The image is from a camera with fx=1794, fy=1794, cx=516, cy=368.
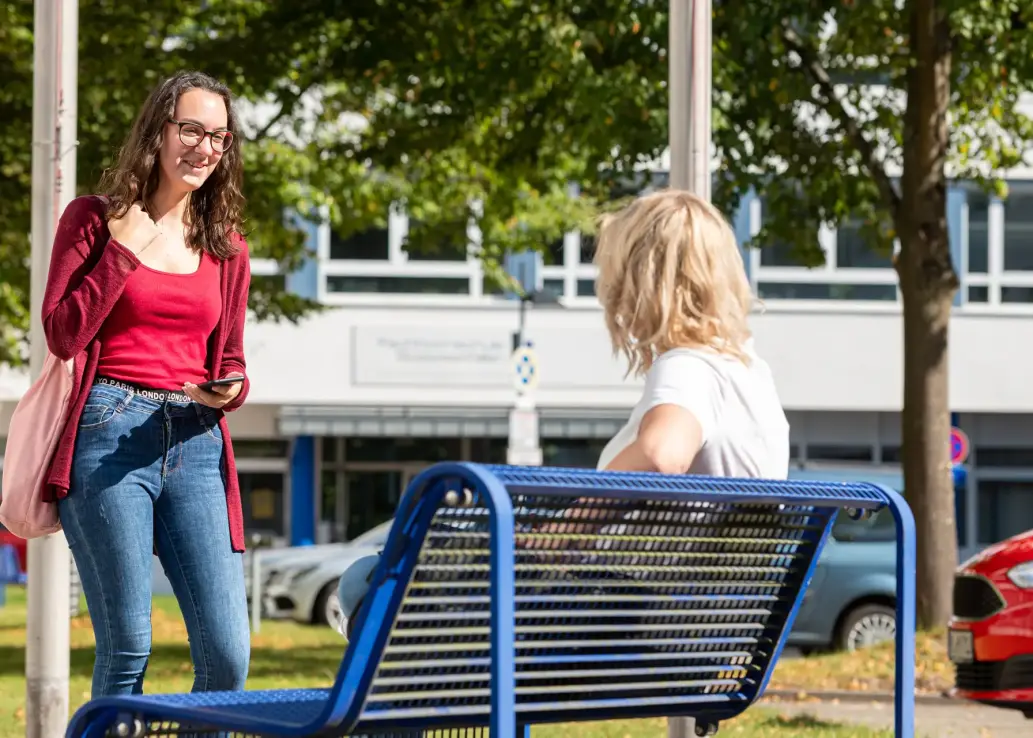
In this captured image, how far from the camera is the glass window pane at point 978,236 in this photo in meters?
34.8

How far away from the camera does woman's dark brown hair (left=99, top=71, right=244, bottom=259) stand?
414cm

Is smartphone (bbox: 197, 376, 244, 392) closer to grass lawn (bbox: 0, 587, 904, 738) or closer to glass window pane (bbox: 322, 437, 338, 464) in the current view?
grass lawn (bbox: 0, 587, 904, 738)

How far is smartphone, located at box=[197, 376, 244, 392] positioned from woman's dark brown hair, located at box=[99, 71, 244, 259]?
376 mm

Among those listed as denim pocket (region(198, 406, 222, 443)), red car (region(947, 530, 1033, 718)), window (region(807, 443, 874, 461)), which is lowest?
window (region(807, 443, 874, 461))

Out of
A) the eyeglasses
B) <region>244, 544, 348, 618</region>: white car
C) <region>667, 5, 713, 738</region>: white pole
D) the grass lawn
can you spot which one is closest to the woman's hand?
the eyeglasses

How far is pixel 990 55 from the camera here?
13133 mm

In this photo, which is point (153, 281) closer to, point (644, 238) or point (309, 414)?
point (644, 238)

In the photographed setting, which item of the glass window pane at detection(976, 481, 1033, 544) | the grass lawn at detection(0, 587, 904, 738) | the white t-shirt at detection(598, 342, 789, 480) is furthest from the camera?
the glass window pane at detection(976, 481, 1033, 544)

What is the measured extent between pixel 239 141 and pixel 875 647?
10.6 meters

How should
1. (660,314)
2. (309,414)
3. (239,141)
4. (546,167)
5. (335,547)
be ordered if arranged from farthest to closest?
(309,414) < (335,547) < (546,167) < (239,141) < (660,314)

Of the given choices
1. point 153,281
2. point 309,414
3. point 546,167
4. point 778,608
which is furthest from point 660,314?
point 309,414

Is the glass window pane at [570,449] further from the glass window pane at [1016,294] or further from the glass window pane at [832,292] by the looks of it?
the glass window pane at [1016,294]

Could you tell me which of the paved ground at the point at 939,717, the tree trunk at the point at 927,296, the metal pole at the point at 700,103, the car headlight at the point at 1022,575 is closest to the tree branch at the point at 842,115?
the tree trunk at the point at 927,296

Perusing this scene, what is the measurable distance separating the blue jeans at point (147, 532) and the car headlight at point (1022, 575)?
524 cm
